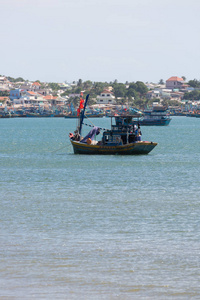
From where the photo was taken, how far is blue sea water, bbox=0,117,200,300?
17469mm

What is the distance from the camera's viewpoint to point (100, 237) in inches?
931

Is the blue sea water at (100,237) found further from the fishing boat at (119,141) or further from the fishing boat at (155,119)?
the fishing boat at (155,119)

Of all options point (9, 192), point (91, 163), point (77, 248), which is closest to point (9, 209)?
point (9, 192)

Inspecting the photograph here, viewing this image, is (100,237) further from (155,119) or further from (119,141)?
(155,119)

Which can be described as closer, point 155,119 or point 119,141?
point 119,141

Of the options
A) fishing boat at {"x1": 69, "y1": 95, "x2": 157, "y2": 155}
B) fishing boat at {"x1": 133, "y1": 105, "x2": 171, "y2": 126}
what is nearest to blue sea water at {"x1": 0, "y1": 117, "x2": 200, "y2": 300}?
fishing boat at {"x1": 69, "y1": 95, "x2": 157, "y2": 155}

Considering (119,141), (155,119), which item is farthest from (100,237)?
(155,119)

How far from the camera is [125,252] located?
21219mm

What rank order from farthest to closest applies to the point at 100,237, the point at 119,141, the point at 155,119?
the point at 155,119 → the point at 119,141 → the point at 100,237

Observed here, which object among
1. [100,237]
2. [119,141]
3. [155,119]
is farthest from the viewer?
[155,119]

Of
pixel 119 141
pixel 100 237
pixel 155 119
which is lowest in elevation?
pixel 155 119

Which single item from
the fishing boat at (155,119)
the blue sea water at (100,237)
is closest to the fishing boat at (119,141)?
the blue sea water at (100,237)

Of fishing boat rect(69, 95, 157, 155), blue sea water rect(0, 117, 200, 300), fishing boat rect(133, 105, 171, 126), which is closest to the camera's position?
blue sea water rect(0, 117, 200, 300)

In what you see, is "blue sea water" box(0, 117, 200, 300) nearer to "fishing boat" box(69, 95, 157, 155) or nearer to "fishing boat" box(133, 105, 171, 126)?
"fishing boat" box(69, 95, 157, 155)
